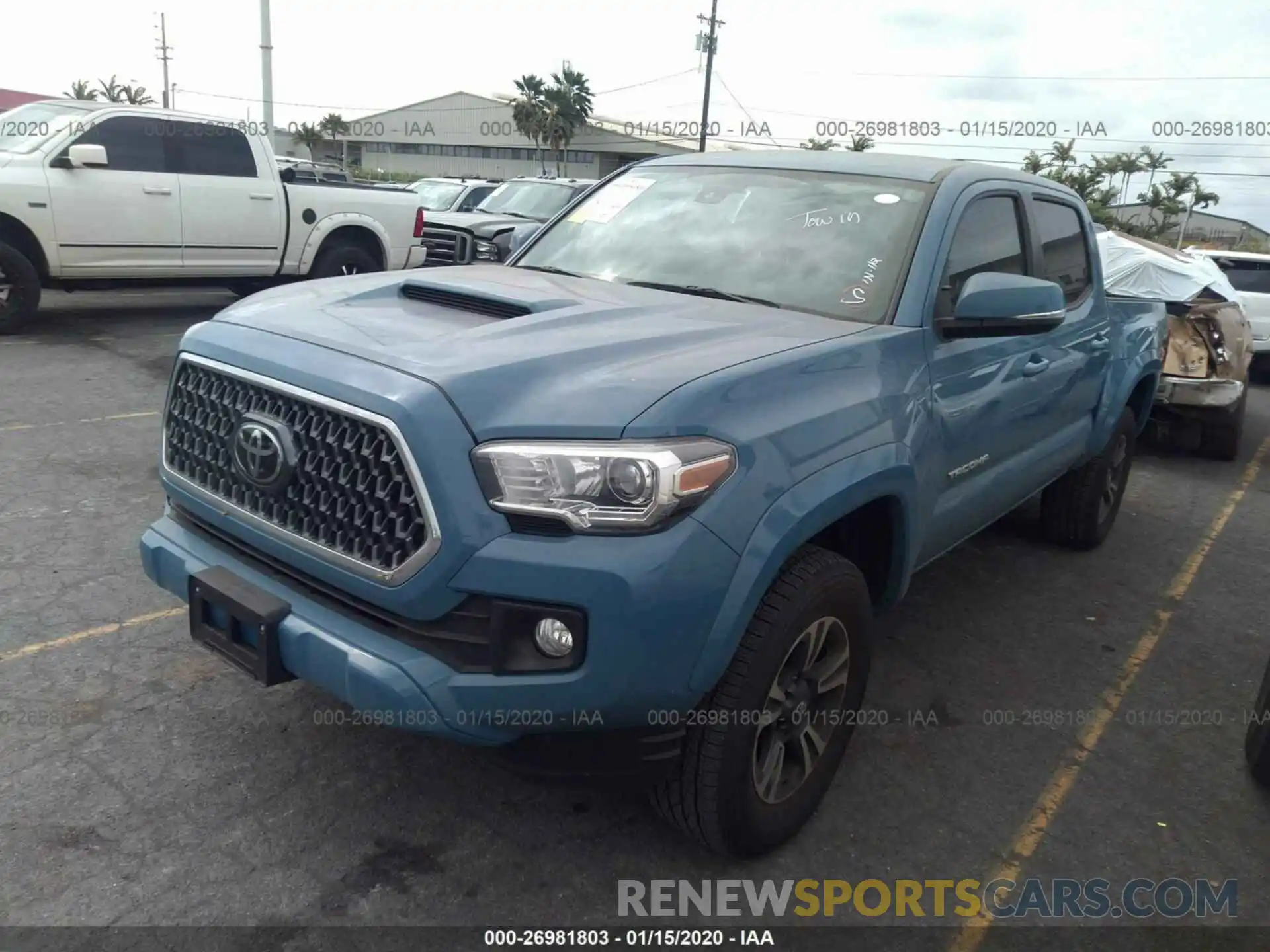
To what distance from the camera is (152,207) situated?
30.0 ft

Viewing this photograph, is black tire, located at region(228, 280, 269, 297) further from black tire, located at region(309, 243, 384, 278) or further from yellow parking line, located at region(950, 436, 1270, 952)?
yellow parking line, located at region(950, 436, 1270, 952)

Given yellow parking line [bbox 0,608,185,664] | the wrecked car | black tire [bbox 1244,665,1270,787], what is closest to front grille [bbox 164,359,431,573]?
yellow parking line [bbox 0,608,185,664]

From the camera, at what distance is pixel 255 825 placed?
8.84 ft

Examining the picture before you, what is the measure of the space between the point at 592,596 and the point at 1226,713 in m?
2.92

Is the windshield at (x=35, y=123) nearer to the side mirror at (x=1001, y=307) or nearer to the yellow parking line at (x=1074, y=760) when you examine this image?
the side mirror at (x=1001, y=307)

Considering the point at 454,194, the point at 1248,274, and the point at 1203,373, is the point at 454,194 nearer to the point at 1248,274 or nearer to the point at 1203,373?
the point at 1248,274

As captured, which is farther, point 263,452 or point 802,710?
point 802,710

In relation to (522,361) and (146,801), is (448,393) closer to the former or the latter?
(522,361)

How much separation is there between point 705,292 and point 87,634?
8.22ft

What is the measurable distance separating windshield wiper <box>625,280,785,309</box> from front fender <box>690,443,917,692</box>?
71cm

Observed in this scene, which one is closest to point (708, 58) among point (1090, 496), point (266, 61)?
point (266, 61)

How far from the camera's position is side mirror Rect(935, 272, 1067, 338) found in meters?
3.06

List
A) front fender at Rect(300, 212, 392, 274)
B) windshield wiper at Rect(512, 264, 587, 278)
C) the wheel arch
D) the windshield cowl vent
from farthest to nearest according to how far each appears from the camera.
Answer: front fender at Rect(300, 212, 392, 274)
the wheel arch
windshield wiper at Rect(512, 264, 587, 278)
the windshield cowl vent
